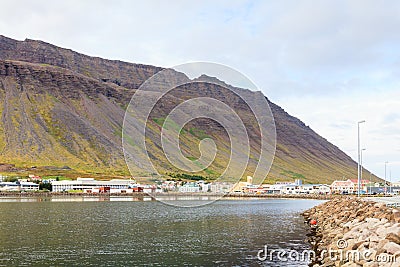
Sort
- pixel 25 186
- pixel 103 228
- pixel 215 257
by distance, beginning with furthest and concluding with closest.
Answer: pixel 25 186 < pixel 103 228 < pixel 215 257

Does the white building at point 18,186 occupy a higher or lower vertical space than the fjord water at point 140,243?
higher

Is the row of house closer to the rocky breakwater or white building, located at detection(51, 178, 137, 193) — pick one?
white building, located at detection(51, 178, 137, 193)

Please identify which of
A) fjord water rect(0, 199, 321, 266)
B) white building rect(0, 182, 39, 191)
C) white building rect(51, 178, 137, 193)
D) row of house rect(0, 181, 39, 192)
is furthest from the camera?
white building rect(51, 178, 137, 193)

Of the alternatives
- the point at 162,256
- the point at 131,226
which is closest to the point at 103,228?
the point at 131,226

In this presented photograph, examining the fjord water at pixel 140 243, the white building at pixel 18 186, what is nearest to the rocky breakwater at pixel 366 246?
the fjord water at pixel 140 243

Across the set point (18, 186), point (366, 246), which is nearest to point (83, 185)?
point (18, 186)

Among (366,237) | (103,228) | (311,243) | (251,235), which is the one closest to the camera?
(366,237)

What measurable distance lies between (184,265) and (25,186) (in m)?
159

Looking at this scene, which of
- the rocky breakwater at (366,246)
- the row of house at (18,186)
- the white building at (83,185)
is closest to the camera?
the rocky breakwater at (366,246)

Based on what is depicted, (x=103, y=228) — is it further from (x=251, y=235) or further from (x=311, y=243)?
(x=311, y=243)

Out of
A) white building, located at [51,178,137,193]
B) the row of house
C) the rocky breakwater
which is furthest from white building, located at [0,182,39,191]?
the rocky breakwater

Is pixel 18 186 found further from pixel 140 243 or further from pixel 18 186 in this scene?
pixel 140 243

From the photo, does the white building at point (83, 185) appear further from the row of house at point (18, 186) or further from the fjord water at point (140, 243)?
the fjord water at point (140, 243)

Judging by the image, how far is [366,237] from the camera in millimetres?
33469
